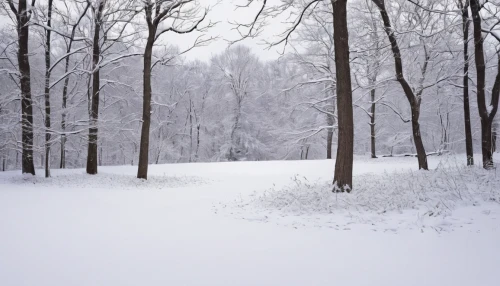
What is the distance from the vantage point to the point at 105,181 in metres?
12.2

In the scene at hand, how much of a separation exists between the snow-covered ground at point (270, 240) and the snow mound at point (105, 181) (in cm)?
423

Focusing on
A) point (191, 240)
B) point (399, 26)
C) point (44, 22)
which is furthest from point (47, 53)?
point (399, 26)

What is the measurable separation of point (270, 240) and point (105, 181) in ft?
34.7

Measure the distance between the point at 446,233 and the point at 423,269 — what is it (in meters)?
1.32

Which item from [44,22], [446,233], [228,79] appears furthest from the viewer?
[228,79]

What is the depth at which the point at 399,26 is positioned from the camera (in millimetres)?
11953

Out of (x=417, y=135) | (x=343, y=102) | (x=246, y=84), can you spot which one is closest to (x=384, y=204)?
(x=343, y=102)

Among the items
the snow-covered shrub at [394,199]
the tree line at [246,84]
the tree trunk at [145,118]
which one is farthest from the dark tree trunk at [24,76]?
the snow-covered shrub at [394,199]

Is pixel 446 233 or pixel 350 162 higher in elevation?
pixel 350 162

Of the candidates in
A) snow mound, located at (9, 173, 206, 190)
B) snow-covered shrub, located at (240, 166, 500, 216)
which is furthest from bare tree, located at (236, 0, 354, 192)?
snow mound, located at (9, 173, 206, 190)

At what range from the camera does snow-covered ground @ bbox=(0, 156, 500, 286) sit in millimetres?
2891

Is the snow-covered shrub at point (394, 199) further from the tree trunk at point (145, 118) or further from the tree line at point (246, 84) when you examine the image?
the tree trunk at point (145, 118)

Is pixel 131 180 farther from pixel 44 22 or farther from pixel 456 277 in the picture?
pixel 456 277

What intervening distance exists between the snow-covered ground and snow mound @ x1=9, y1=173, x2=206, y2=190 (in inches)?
167
